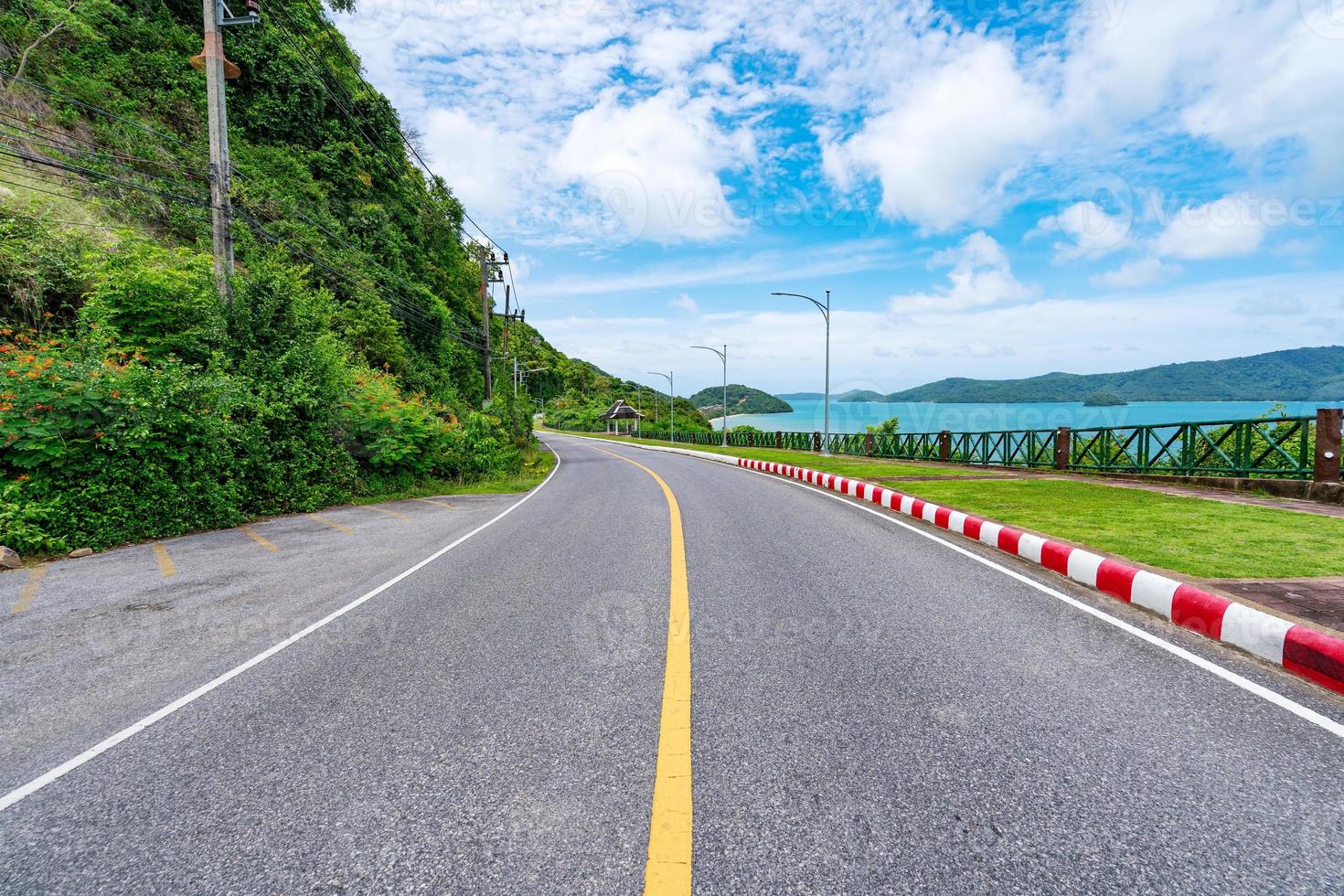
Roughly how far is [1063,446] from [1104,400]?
11888 centimetres

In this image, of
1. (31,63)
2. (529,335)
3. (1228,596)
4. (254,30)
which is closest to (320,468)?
(1228,596)

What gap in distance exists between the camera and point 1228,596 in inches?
184

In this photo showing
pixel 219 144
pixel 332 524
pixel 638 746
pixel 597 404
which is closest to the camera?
pixel 638 746

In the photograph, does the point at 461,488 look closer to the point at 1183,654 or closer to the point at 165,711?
the point at 165,711

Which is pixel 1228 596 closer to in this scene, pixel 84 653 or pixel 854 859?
pixel 854 859

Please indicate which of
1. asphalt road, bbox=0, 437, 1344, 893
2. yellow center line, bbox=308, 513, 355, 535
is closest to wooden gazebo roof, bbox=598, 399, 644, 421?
yellow center line, bbox=308, 513, 355, 535

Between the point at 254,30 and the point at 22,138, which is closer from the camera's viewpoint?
the point at 22,138

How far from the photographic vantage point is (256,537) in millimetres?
9070

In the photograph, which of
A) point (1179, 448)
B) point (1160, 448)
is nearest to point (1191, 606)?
point (1179, 448)

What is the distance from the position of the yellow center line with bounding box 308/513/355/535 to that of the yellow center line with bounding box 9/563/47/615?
135 inches

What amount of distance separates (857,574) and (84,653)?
659 centimetres

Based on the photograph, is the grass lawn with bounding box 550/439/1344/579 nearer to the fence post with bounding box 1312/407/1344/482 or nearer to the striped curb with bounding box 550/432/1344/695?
the striped curb with bounding box 550/432/1344/695

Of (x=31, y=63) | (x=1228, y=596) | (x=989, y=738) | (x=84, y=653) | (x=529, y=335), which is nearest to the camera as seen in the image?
(x=989, y=738)

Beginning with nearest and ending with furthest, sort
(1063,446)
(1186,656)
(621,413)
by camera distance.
Answer: (1186,656), (1063,446), (621,413)
